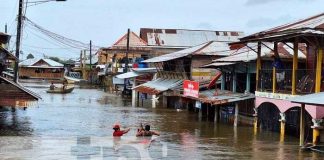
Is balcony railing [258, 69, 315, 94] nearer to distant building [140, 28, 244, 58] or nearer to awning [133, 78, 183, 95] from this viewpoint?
awning [133, 78, 183, 95]

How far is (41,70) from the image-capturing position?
108938 millimetres

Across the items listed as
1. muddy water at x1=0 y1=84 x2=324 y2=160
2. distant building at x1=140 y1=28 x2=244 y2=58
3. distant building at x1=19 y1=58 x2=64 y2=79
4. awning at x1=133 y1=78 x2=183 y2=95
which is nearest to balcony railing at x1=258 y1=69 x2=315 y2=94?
muddy water at x1=0 y1=84 x2=324 y2=160

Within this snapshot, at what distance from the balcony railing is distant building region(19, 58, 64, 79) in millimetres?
83129

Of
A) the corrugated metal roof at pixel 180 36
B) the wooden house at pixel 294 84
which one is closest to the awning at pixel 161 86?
the wooden house at pixel 294 84

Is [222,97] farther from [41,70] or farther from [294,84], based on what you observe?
[41,70]

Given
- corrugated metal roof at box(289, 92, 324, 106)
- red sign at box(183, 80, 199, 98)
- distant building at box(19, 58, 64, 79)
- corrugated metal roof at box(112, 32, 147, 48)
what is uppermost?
corrugated metal roof at box(112, 32, 147, 48)

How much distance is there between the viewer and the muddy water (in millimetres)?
19734

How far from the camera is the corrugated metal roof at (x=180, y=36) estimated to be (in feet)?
265

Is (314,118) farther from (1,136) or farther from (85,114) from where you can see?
(85,114)

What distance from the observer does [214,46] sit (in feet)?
144

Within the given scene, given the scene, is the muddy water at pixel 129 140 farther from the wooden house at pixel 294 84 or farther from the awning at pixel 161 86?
the awning at pixel 161 86

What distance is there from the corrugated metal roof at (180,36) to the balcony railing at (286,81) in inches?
2016

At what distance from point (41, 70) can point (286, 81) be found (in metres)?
88.2

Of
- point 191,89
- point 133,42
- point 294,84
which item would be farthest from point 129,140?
point 133,42
